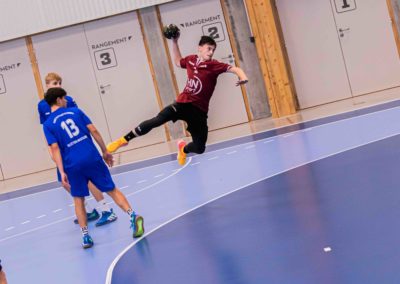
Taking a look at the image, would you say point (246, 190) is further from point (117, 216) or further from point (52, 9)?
point (52, 9)

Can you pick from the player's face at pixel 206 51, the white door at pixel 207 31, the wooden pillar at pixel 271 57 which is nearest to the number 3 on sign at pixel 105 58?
the white door at pixel 207 31

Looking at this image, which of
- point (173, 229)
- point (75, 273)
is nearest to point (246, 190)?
point (173, 229)

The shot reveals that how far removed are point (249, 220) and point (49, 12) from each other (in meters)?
11.0

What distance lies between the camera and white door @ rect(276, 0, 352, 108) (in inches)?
664

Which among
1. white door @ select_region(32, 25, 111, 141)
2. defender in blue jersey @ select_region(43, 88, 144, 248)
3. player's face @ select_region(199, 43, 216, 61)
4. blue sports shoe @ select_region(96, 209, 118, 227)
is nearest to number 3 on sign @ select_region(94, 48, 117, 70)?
white door @ select_region(32, 25, 111, 141)

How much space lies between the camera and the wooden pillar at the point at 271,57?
15992 millimetres

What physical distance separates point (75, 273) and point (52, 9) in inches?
434

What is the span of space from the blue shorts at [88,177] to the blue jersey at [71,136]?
0.05m

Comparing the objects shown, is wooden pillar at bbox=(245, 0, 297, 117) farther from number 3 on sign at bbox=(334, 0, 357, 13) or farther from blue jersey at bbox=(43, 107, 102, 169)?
blue jersey at bbox=(43, 107, 102, 169)

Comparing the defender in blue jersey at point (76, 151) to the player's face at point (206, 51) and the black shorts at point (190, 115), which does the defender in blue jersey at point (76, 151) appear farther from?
the player's face at point (206, 51)

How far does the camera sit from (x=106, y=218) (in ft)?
30.1

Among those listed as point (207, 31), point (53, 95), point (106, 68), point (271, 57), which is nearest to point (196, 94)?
point (53, 95)

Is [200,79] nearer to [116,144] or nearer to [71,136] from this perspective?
[116,144]

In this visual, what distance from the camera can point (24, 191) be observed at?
46.5 feet
